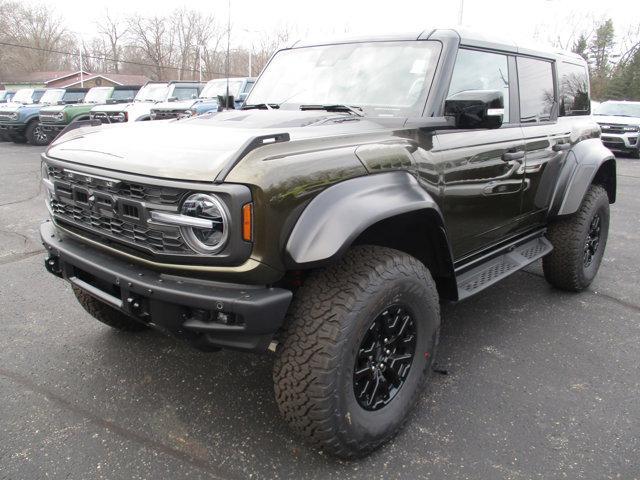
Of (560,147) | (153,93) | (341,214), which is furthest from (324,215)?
(153,93)

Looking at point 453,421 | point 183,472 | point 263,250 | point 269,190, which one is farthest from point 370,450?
point 269,190

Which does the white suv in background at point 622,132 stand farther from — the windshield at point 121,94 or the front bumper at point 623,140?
the windshield at point 121,94

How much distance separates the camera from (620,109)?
16.4m

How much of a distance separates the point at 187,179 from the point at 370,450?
4.72 ft

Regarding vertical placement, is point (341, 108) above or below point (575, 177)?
above

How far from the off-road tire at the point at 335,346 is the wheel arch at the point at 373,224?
0.61 feet

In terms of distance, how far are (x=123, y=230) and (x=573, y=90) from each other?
3903 mm

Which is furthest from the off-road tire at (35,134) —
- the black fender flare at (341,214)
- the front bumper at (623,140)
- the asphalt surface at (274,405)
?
the front bumper at (623,140)

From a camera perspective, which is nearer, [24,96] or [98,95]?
[98,95]

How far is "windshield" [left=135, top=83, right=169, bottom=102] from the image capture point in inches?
601

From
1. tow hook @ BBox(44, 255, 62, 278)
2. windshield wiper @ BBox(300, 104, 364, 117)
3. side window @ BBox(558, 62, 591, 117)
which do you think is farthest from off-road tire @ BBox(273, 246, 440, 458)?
side window @ BBox(558, 62, 591, 117)

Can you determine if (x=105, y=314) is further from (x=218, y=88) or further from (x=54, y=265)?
(x=218, y=88)

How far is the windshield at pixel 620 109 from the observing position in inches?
632

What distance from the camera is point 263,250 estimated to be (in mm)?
1920
